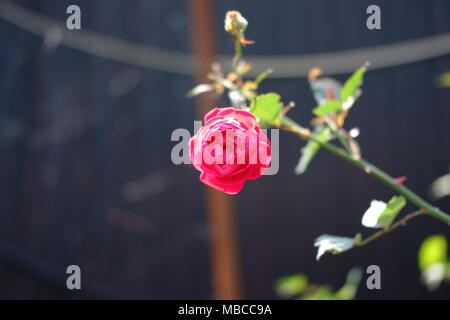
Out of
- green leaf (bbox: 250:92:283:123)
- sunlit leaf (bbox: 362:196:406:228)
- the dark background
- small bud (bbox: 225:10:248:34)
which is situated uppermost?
the dark background

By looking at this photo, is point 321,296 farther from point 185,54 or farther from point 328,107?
point 185,54

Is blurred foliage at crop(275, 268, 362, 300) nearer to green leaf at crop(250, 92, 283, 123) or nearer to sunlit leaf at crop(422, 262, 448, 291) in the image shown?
sunlit leaf at crop(422, 262, 448, 291)

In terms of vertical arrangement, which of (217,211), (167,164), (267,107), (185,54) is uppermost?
(185,54)

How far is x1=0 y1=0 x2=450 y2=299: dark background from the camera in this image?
166cm

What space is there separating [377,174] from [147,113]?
5.16ft

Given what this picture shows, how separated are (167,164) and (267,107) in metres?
1.50

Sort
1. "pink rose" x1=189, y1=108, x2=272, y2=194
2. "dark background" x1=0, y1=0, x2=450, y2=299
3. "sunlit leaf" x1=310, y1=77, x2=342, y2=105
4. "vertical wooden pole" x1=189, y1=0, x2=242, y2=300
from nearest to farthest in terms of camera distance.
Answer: "pink rose" x1=189, y1=108, x2=272, y2=194 < "sunlit leaf" x1=310, y1=77, x2=342, y2=105 < "vertical wooden pole" x1=189, y1=0, x2=242, y2=300 < "dark background" x1=0, y1=0, x2=450, y2=299

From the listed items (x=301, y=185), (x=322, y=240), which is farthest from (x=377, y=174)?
(x=301, y=185)

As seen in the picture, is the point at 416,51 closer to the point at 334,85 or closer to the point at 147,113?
the point at 147,113

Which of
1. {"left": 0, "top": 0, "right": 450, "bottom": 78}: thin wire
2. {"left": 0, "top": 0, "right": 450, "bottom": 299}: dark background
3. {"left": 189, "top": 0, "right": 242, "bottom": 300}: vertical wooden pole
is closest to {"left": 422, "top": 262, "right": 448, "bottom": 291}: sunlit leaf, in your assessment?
{"left": 189, "top": 0, "right": 242, "bottom": 300}: vertical wooden pole

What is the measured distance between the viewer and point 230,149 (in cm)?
42

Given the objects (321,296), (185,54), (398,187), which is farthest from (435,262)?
(185,54)

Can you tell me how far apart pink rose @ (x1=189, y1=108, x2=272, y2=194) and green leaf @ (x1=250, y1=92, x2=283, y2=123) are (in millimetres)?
29

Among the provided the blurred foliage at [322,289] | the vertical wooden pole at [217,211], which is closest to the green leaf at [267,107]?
the blurred foliage at [322,289]
